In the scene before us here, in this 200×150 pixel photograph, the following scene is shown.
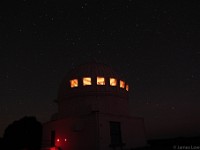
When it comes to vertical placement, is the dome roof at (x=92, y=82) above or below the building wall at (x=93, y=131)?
above

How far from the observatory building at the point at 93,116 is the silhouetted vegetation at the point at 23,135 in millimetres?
7398

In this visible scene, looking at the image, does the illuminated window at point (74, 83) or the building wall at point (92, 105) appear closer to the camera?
the building wall at point (92, 105)

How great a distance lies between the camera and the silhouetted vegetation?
3008cm

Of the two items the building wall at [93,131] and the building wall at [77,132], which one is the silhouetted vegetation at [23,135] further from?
the building wall at [77,132]

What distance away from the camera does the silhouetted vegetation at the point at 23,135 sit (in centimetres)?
3008

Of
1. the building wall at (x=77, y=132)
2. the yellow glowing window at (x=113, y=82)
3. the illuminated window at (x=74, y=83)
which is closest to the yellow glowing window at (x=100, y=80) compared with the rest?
the yellow glowing window at (x=113, y=82)

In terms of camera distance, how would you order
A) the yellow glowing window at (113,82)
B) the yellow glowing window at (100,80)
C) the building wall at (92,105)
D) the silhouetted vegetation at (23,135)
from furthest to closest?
the silhouetted vegetation at (23,135) → the yellow glowing window at (113,82) → the yellow glowing window at (100,80) → the building wall at (92,105)

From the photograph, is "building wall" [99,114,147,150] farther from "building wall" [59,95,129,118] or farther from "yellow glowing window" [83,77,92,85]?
"yellow glowing window" [83,77,92,85]

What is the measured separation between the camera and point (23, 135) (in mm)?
32406

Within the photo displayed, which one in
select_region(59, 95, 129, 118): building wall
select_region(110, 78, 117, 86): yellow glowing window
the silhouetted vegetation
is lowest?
the silhouetted vegetation

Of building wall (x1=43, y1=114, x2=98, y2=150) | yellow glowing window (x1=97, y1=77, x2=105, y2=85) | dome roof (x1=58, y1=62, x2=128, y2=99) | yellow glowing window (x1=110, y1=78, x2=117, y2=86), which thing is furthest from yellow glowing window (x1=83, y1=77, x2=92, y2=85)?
building wall (x1=43, y1=114, x2=98, y2=150)

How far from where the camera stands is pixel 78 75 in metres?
24.5

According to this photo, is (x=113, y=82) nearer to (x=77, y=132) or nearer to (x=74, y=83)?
(x=74, y=83)

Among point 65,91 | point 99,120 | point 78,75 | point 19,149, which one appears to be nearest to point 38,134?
point 19,149
